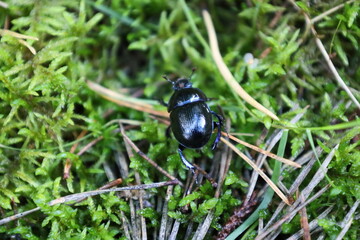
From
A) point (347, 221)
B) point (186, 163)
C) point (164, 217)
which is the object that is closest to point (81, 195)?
point (164, 217)

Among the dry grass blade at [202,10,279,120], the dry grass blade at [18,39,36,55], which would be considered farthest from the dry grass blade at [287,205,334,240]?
the dry grass blade at [18,39,36,55]

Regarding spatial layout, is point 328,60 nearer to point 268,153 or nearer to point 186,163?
point 268,153

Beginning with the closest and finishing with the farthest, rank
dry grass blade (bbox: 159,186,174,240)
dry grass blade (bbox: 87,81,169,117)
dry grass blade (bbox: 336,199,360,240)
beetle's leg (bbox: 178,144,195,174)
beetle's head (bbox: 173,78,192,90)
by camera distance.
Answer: dry grass blade (bbox: 336,199,360,240), dry grass blade (bbox: 159,186,174,240), beetle's leg (bbox: 178,144,195,174), beetle's head (bbox: 173,78,192,90), dry grass blade (bbox: 87,81,169,117)

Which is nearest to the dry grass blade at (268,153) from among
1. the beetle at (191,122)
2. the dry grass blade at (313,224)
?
the beetle at (191,122)

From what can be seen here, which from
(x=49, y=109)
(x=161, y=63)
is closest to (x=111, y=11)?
(x=161, y=63)

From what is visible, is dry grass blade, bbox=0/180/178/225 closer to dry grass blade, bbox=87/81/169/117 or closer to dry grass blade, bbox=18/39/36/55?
dry grass blade, bbox=87/81/169/117

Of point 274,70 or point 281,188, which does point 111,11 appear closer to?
point 274,70
